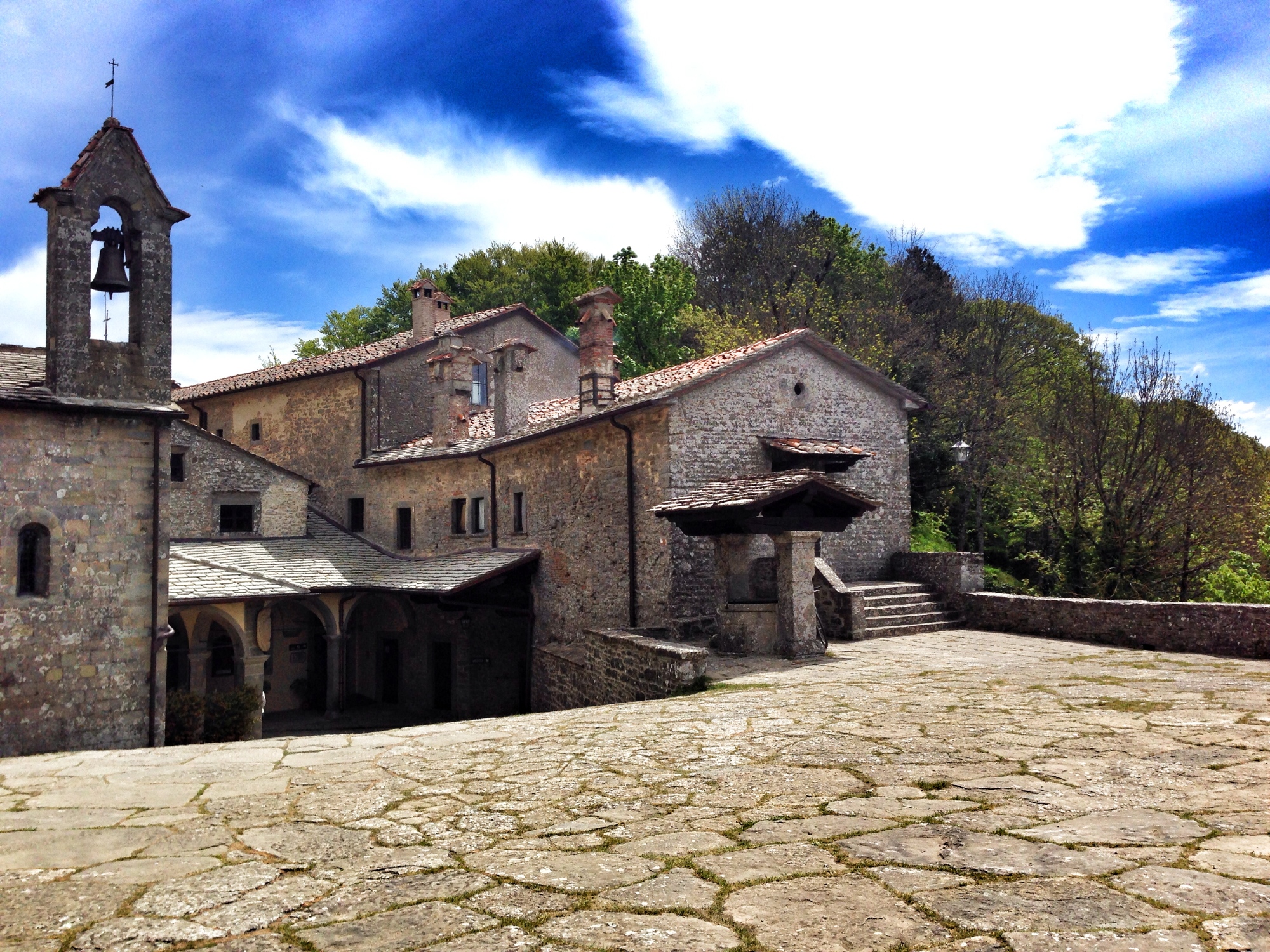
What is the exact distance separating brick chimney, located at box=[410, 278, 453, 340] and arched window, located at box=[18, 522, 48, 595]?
13.5m

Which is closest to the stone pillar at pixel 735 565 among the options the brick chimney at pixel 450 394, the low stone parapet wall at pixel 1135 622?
the low stone parapet wall at pixel 1135 622

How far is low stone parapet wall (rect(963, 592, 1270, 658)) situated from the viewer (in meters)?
10.8

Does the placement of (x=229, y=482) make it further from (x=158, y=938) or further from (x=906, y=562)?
(x=158, y=938)

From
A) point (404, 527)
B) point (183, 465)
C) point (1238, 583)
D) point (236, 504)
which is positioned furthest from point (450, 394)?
point (1238, 583)

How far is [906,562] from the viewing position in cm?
1612

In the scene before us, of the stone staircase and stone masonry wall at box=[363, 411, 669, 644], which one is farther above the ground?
stone masonry wall at box=[363, 411, 669, 644]

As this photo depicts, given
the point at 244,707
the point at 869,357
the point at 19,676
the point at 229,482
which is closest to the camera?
the point at 19,676

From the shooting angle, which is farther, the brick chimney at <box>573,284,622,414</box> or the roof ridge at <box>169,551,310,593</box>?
the roof ridge at <box>169,551,310,593</box>

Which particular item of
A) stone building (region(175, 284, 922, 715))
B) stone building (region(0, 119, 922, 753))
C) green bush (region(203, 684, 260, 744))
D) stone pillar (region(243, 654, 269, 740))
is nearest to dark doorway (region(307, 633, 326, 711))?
stone building (region(0, 119, 922, 753))

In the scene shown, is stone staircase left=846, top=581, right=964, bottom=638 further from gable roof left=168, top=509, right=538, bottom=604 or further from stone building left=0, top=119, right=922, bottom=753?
gable roof left=168, top=509, right=538, bottom=604

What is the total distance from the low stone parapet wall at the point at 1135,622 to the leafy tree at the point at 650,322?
663 inches

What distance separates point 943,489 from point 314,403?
61.1 feet

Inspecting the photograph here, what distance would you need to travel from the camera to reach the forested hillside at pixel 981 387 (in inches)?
775

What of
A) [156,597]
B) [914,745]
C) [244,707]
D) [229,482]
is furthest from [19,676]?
[914,745]
